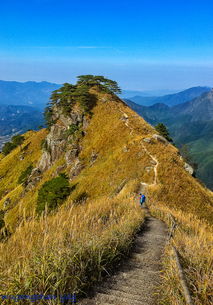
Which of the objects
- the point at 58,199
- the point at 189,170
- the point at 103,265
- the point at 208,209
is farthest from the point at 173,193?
the point at 103,265

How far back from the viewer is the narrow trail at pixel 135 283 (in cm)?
450

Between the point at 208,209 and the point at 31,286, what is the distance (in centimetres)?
3471

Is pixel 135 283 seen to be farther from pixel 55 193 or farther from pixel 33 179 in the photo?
pixel 33 179

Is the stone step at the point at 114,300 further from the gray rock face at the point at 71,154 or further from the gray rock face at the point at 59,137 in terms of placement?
the gray rock face at the point at 59,137

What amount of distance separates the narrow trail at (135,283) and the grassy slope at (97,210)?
14.1 inches

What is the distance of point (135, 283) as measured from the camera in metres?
5.34

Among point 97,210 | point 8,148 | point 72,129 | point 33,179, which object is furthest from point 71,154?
point 8,148

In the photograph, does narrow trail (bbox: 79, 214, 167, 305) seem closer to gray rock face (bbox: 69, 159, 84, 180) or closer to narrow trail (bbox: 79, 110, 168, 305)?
narrow trail (bbox: 79, 110, 168, 305)

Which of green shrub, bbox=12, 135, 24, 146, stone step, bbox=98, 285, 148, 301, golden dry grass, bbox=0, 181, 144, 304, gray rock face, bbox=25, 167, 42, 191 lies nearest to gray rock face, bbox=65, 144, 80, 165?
gray rock face, bbox=25, 167, 42, 191

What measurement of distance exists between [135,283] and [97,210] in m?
5.28

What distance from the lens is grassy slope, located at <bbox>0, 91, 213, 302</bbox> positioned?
443 centimetres

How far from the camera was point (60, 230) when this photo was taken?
5.89 metres

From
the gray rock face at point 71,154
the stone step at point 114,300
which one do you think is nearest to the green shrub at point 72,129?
the gray rock face at point 71,154

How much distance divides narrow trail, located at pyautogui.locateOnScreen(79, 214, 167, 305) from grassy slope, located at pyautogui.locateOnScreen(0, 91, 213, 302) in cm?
36
